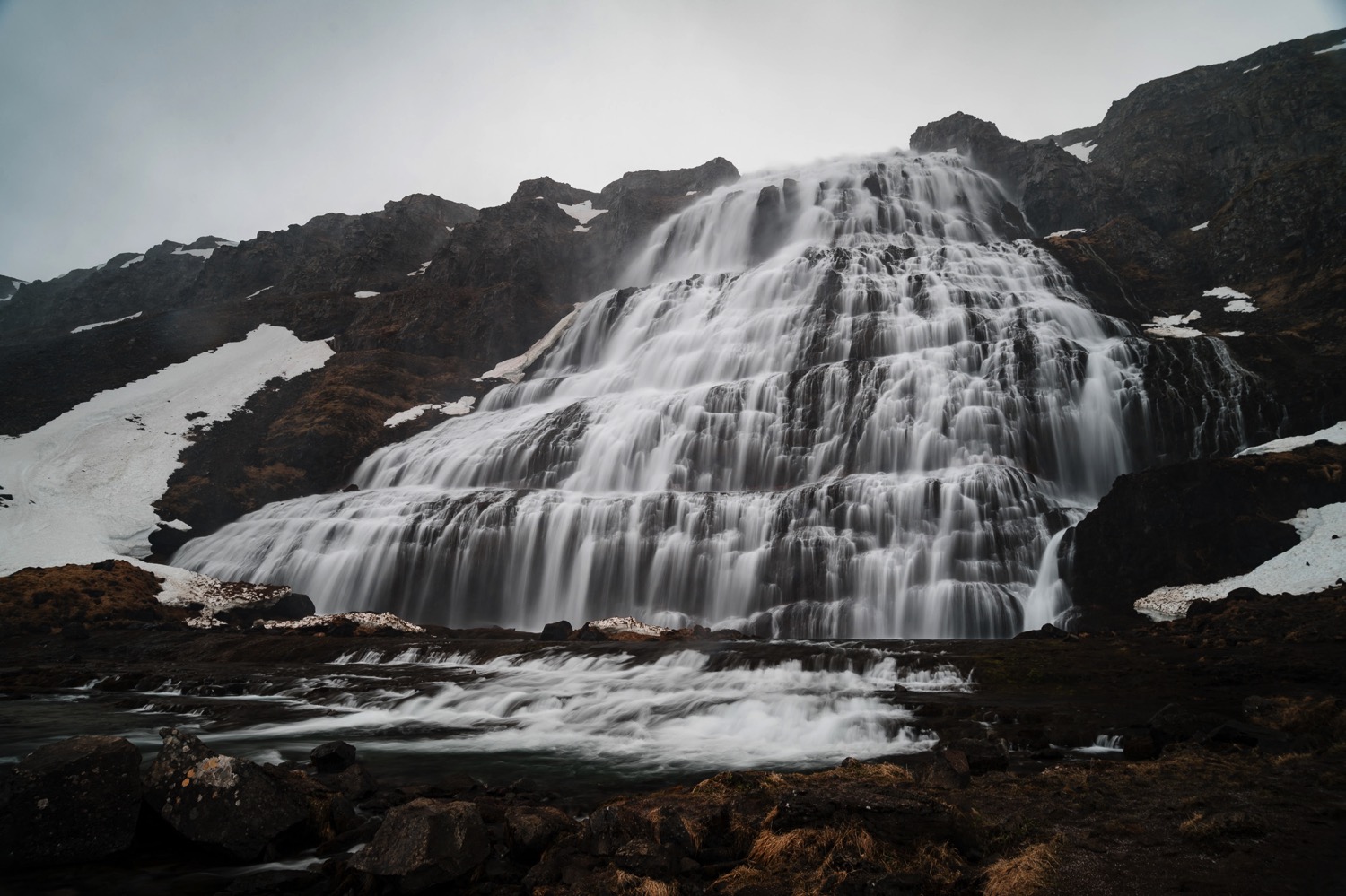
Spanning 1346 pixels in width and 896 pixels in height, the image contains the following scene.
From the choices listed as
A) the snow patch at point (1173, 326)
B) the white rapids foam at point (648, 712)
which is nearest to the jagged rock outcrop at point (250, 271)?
the snow patch at point (1173, 326)

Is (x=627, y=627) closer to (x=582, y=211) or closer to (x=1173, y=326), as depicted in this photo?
(x=1173, y=326)

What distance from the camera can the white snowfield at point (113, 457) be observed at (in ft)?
107

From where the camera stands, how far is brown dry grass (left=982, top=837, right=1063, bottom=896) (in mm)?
4742

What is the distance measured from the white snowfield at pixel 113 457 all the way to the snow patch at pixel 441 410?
441 inches

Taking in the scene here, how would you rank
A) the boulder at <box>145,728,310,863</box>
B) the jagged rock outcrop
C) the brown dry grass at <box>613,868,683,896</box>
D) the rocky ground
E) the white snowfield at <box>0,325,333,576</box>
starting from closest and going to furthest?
the brown dry grass at <box>613,868,683,896</box>, the rocky ground, the boulder at <box>145,728,310,863</box>, the white snowfield at <box>0,325,333,576</box>, the jagged rock outcrop

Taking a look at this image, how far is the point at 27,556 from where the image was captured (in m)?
30.1

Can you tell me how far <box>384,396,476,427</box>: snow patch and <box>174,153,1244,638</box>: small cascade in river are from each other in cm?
315

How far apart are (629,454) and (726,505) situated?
7685mm

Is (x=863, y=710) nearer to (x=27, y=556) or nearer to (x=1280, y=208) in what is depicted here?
(x=27, y=556)

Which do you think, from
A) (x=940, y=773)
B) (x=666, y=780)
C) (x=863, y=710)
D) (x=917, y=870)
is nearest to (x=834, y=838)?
(x=917, y=870)

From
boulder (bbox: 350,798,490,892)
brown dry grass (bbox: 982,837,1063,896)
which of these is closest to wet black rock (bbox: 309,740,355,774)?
boulder (bbox: 350,798,490,892)

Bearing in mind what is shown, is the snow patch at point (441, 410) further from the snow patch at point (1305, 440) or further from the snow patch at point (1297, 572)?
the snow patch at point (1305, 440)

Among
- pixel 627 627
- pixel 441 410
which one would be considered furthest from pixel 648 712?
pixel 441 410

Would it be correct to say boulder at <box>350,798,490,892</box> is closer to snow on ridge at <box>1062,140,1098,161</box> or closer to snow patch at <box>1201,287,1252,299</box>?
snow patch at <box>1201,287,1252,299</box>
